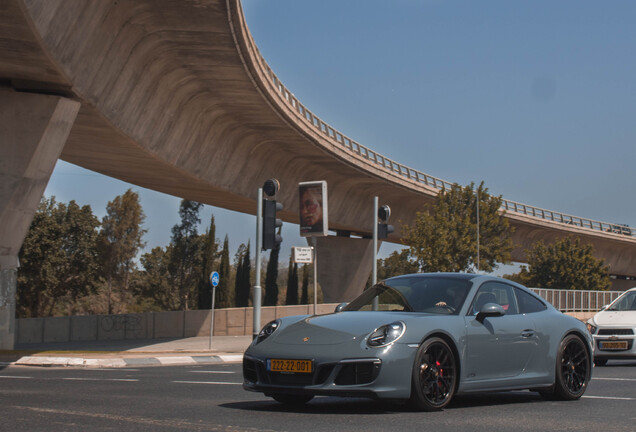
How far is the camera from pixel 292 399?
817cm

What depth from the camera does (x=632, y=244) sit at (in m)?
76.1

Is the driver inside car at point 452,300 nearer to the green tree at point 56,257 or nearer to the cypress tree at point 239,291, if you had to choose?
the green tree at point 56,257

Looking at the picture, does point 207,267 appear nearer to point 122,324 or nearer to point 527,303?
point 122,324

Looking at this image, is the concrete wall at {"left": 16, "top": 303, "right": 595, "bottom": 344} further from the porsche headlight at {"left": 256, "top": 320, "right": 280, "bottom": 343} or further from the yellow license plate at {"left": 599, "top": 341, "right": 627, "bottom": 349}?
the porsche headlight at {"left": 256, "top": 320, "right": 280, "bottom": 343}

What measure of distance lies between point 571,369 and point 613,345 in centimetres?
755

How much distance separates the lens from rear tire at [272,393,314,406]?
8.10 meters

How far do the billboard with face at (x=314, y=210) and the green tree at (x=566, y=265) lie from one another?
152 ft

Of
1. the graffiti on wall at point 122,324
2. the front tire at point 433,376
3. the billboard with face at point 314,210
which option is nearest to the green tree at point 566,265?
the graffiti on wall at point 122,324

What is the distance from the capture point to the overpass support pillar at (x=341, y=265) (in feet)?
185

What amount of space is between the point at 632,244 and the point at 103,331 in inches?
2023

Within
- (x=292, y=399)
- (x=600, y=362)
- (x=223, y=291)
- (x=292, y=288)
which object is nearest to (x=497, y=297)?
(x=292, y=399)

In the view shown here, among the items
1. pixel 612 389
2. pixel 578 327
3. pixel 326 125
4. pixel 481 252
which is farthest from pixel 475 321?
pixel 481 252

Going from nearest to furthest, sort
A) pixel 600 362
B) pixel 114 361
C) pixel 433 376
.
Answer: pixel 433 376
pixel 600 362
pixel 114 361

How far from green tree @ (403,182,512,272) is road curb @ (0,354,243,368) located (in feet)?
110
